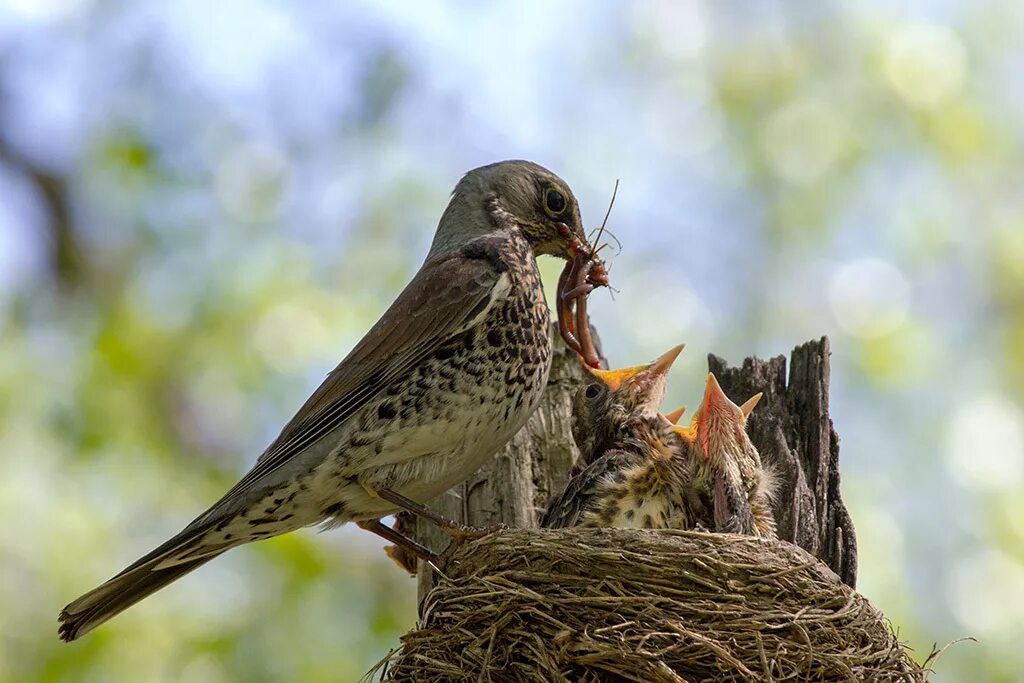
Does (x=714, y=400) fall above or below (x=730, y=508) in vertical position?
above

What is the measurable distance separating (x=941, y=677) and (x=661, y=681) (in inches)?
169

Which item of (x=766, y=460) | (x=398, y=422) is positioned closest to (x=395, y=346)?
(x=398, y=422)

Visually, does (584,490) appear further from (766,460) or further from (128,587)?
(128,587)

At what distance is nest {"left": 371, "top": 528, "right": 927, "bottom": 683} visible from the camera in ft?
13.6

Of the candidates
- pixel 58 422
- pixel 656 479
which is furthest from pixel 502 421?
pixel 58 422

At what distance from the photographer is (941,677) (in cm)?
768

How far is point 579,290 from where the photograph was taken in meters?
5.85

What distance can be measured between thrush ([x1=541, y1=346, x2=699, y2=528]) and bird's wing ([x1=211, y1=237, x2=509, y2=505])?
77cm

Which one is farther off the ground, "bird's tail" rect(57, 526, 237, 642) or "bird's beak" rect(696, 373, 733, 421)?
"bird's beak" rect(696, 373, 733, 421)

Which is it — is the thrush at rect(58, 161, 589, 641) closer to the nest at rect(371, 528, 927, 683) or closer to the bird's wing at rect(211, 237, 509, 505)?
the bird's wing at rect(211, 237, 509, 505)

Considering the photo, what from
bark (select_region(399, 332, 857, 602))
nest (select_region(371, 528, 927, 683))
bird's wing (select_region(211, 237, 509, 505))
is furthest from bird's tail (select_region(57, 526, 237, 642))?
nest (select_region(371, 528, 927, 683))

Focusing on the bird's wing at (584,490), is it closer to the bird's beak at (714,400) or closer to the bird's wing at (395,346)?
the bird's beak at (714,400)

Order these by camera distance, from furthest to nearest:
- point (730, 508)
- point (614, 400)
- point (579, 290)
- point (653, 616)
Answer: point (579, 290)
point (614, 400)
point (730, 508)
point (653, 616)

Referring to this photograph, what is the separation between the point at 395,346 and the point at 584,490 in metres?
0.98
